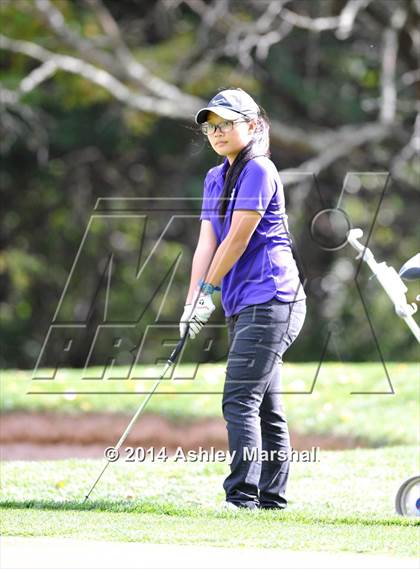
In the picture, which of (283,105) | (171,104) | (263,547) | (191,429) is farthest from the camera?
(283,105)

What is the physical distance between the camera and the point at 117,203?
77.5 feet

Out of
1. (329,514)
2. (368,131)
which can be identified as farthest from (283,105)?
(329,514)

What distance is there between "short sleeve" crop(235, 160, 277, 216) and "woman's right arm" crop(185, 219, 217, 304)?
1.21 ft

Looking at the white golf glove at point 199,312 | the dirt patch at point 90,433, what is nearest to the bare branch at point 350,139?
the dirt patch at point 90,433

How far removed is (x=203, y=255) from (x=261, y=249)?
34 centimetres

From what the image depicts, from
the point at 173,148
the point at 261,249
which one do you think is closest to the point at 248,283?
the point at 261,249

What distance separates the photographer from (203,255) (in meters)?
6.27

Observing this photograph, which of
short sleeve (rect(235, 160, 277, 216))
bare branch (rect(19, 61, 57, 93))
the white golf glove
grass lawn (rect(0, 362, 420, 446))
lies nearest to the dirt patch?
grass lawn (rect(0, 362, 420, 446))

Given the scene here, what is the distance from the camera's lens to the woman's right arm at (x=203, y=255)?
20.4 ft

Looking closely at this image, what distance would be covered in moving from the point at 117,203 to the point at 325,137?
6.15 m

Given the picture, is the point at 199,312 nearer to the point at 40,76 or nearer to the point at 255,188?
the point at 255,188

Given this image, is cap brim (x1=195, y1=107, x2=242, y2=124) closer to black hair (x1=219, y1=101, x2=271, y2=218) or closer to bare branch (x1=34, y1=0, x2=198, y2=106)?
black hair (x1=219, y1=101, x2=271, y2=218)

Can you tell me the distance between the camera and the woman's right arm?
20.4 ft

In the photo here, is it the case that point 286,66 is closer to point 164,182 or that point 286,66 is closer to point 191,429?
point 164,182
